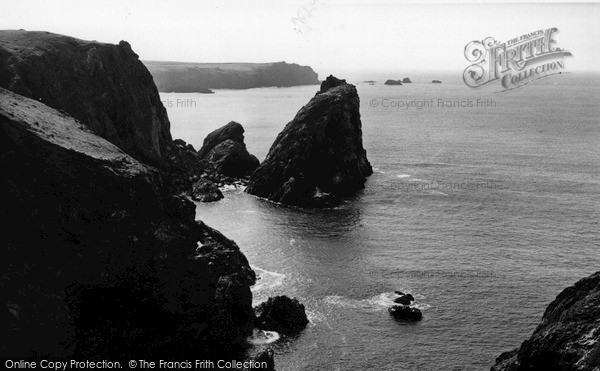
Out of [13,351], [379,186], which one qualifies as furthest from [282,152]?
[13,351]

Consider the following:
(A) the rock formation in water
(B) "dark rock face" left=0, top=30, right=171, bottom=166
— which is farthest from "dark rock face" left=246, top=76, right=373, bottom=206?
(B) "dark rock face" left=0, top=30, right=171, bottom=166

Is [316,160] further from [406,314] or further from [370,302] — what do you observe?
[406,314]

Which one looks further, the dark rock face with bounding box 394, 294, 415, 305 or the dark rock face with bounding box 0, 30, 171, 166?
the dark rock face with bounding box 0, 30, 171, 166

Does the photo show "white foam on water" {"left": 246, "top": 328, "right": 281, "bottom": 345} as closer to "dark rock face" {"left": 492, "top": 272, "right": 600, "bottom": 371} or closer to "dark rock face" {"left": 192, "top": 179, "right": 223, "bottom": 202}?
"dark rock face" {"left": 492, "top": 272, "right": 600, "bottom": 371}

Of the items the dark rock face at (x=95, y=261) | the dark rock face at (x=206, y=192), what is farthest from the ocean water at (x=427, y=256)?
the dark rock face at (x=95, y=261)

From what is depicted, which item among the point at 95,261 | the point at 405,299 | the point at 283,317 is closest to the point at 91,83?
the point at 95,261

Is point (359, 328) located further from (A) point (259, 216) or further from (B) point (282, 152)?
(B) point (282, 152)
